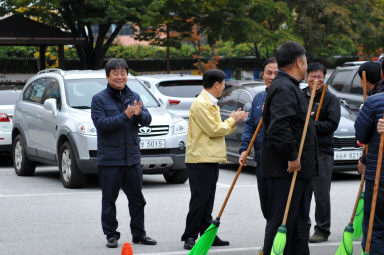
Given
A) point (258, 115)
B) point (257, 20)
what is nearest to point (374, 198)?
point (258, 115)

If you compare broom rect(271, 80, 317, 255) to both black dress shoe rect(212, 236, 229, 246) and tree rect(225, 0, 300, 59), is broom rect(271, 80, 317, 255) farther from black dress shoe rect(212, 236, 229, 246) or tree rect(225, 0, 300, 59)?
tree rect(225, 0, 300, 59)

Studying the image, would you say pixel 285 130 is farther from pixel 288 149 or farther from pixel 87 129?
pixel 87 129

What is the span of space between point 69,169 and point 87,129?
2.60 ft

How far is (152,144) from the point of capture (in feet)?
40.0

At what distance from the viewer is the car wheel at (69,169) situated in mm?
12156

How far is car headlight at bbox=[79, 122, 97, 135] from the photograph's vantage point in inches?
470

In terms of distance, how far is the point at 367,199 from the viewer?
6.46 metres

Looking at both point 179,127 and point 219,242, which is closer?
point 219,242

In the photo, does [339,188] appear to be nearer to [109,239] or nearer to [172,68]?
A: [109,239]

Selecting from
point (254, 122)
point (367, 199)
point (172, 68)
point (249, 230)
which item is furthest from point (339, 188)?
point (172, 68)

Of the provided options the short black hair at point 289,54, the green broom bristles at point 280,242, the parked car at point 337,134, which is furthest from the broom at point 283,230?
the parked car at point 337,134

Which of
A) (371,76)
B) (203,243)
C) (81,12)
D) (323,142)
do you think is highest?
(371,76)

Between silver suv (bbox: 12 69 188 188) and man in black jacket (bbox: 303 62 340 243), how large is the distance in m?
A: 4.06

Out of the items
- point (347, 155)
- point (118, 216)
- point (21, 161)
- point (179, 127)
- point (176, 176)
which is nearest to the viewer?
point (118, 216)
